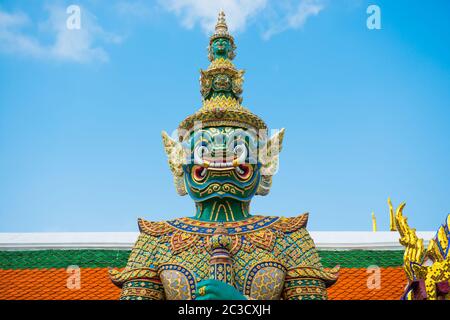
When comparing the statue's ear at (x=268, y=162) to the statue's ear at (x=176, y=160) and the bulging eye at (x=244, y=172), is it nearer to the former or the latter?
the bulging eye at (x=244, y=172)

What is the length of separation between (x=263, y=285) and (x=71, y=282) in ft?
10.5

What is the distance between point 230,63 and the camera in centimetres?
651

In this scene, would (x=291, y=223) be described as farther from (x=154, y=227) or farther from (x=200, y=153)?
(x=154, y=227)

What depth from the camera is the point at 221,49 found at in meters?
6.55

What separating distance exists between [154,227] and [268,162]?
126cm

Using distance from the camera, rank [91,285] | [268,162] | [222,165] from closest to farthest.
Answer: [222,165] < [268,162] < [91,285]

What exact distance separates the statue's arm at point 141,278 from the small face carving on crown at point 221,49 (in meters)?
2.06

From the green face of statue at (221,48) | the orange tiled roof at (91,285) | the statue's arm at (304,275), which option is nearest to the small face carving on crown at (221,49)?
the green face of statue at (221,48)

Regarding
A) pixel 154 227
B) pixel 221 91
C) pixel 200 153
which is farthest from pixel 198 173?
pixel 221 91

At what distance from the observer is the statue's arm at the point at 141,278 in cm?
554

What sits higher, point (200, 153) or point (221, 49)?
point (221, 49)

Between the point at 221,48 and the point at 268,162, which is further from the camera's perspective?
the point at 221,48
